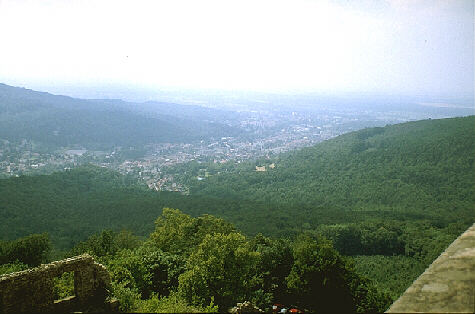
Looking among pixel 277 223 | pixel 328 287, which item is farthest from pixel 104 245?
pixel 277 223

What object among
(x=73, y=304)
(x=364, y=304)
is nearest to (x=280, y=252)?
(x=364, y=304)

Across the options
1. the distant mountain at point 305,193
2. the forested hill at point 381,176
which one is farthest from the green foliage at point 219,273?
the forested hill at point 381,176

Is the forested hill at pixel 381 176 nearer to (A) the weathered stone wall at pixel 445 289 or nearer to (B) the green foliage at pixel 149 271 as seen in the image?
(B) the green foliage at pixel 149 271

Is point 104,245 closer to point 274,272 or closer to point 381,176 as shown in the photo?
point 274,272

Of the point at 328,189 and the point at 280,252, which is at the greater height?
the point at 280,252

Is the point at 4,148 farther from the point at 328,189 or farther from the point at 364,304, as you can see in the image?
the point at 364,304
